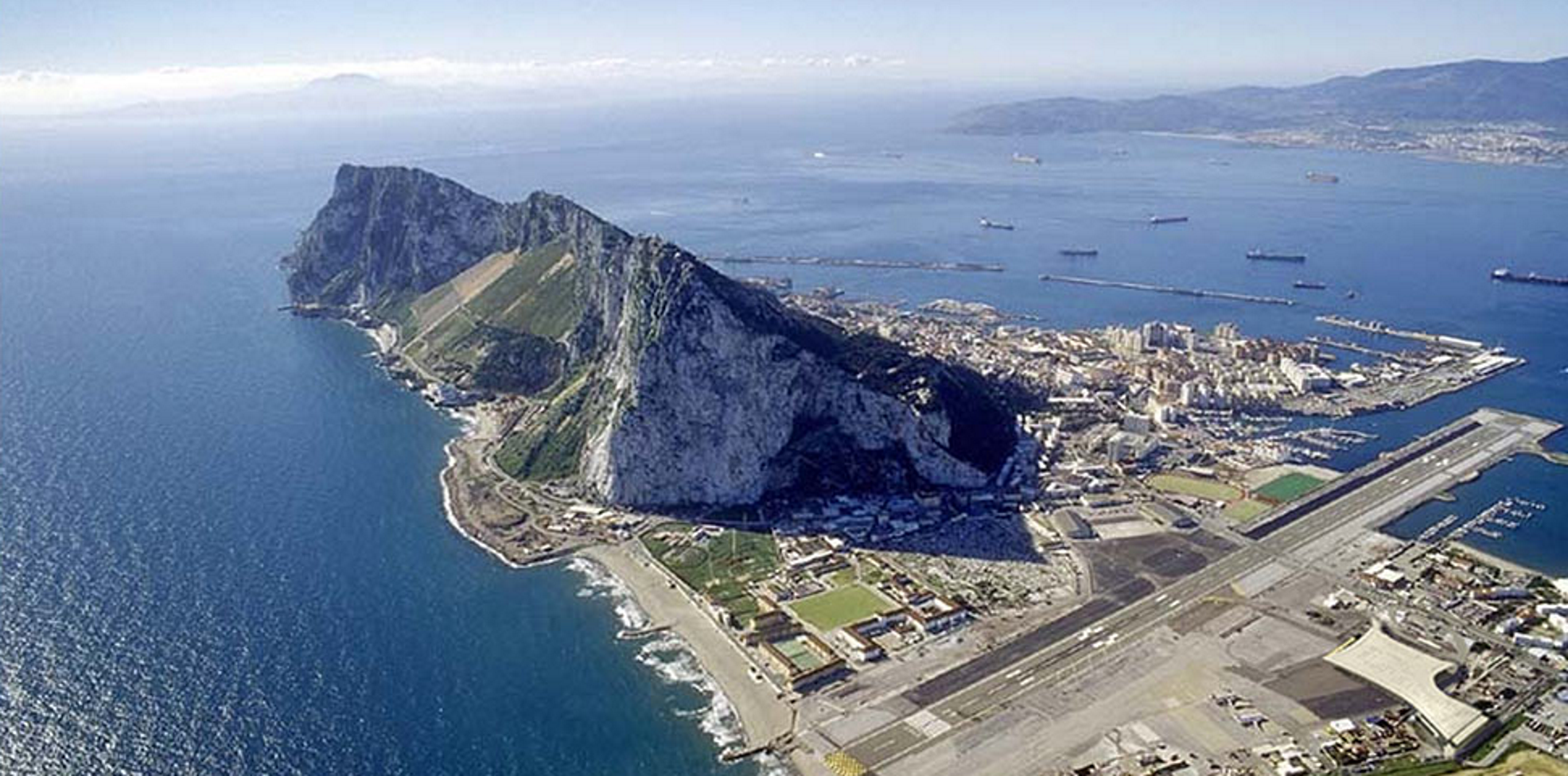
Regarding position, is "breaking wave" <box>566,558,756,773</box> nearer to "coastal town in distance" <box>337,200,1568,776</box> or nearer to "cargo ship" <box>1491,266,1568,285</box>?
"coastal town in distance" <box>337,200,1568,776</box>

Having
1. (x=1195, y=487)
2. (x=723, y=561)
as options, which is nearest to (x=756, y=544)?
(x=723, y=561)

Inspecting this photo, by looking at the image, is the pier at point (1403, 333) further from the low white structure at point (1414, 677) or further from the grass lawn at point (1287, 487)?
the low white structure at point (1414, 677)

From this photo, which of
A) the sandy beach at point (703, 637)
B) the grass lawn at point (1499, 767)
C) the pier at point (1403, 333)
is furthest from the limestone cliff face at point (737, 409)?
the pier at point (1403, 333)

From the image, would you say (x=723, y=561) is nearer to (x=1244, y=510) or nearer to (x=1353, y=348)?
(x=1244, y=510)

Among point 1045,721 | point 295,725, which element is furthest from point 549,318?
point 1045,721

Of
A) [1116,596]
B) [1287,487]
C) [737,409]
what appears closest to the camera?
[1116,596]

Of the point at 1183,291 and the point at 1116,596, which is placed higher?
the point at 1183,291
